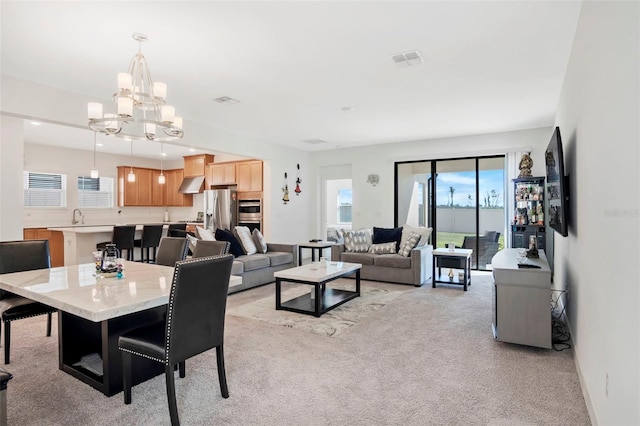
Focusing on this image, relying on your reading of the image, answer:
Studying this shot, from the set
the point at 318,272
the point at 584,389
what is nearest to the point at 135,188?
the point at 318,272

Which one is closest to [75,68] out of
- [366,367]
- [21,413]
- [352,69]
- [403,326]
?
[352,69]

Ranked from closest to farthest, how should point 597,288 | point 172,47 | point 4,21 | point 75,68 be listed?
point 597,288
point 4,21
point 172,47
point 75,68

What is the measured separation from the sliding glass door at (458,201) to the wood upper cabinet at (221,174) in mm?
3726

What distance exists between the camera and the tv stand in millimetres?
3074

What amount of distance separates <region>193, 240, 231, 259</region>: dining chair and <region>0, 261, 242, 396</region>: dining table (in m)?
0.37

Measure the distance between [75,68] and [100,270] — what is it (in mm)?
2214

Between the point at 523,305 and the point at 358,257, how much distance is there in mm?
3199

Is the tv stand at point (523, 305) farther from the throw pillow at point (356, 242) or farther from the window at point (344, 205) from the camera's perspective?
the window at point (344, 205)

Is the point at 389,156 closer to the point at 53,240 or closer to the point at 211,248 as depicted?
the point at 211,248

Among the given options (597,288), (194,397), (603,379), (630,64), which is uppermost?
(630,64)

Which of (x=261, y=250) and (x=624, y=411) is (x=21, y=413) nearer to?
(x=624, y=411)

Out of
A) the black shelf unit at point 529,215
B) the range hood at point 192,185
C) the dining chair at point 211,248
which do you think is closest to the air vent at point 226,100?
the dining chair at point 211,248

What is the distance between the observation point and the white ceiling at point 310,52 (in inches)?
102

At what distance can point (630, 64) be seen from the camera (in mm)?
1420
